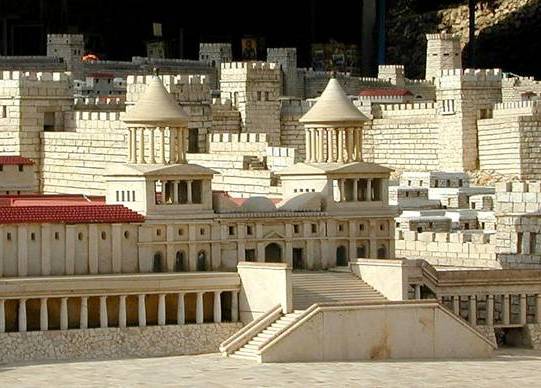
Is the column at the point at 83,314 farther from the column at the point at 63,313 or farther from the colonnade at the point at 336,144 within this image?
the colonnade at the point at 336,144

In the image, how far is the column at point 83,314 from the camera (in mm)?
102762

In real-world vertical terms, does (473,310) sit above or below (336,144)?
below

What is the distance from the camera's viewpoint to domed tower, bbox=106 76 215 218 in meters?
106

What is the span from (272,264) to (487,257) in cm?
1426

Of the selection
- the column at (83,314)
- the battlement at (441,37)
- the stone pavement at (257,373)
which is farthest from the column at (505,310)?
the battlement at (441,37)

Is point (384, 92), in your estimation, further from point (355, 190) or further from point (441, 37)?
point (355, 190)

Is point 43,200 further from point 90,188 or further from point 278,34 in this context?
point 278,34

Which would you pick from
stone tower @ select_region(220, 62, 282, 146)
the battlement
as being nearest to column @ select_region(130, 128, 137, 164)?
stone tower @ select_region(220, 62, 282, 146)

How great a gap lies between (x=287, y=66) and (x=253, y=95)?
20.9 metres

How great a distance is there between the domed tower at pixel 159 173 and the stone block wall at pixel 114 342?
12.2ft

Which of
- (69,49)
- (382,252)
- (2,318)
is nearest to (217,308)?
(2,318)

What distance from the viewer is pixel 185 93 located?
12769 cm

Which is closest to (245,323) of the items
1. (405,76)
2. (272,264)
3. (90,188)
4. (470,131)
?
(272,264)

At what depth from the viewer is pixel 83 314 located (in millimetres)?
102875
